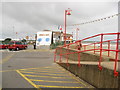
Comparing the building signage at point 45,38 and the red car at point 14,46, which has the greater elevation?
the building signage at point 45,38

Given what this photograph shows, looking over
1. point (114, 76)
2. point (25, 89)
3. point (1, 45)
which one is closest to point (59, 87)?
point (25, 89)

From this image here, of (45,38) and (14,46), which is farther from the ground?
(45,38)

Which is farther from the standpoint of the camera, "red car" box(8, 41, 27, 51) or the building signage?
the building signage

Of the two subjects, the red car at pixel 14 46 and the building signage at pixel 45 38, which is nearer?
the red car at pixel 14 46

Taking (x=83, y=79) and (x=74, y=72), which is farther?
(x=74, y=72)

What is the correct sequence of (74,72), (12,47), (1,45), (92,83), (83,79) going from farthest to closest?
(1,45), (12,47), (74,72), (83,79), (92,83)

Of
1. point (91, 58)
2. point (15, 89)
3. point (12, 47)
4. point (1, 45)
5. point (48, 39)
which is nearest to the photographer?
point (15, 89)

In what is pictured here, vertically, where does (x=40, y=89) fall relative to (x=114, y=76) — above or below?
below

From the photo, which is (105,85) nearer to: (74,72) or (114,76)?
(114,76)

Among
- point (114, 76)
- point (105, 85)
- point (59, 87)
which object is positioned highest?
point (114, 76)

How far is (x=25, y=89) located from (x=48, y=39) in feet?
149

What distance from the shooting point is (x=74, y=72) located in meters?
7.36

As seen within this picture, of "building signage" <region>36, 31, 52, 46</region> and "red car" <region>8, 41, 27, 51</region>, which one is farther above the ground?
"building signage" <region>36, 31, 52, 46</region>

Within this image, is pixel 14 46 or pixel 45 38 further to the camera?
pixel 45 38
